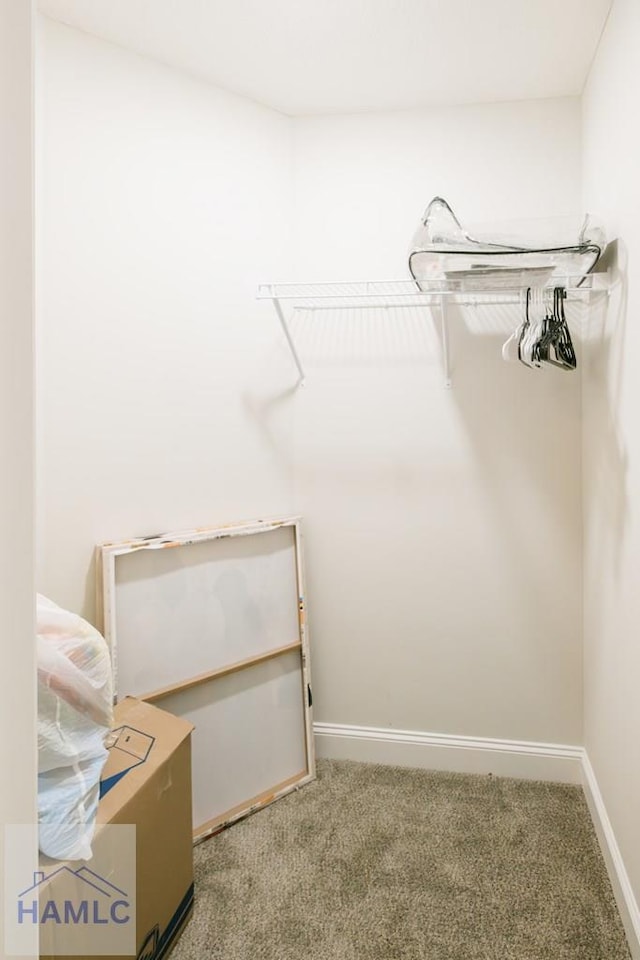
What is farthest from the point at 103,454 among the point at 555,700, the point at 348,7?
the point at 555,700

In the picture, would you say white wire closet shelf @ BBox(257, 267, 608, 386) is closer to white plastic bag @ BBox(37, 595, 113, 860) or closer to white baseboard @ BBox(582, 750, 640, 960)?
white plastic bag @ BBox(37, 595, 113, 860)

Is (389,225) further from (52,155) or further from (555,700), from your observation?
(555,700)

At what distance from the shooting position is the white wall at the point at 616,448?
4.61 feet

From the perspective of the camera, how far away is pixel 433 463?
2.16 m

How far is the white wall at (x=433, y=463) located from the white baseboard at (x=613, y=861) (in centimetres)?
20

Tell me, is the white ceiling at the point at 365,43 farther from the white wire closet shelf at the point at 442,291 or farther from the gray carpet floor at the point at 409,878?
the gray carpet floor at the point at 409,878

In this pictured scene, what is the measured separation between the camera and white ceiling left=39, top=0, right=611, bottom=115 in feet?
5.30

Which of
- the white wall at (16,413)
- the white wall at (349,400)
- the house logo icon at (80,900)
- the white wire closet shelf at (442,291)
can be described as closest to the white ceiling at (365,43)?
the white wall at (349,400)

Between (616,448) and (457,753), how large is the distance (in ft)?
4.35

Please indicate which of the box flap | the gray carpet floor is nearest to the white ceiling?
the box flap

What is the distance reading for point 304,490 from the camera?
2.25 metres

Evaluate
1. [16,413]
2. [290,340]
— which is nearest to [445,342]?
[290,340]

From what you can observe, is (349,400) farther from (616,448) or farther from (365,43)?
(365,43)

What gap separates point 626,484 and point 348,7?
1.56 m
